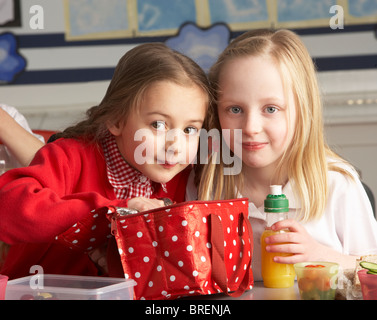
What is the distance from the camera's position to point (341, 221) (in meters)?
1.30

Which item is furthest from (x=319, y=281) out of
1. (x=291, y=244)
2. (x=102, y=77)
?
(x=102, y=77)

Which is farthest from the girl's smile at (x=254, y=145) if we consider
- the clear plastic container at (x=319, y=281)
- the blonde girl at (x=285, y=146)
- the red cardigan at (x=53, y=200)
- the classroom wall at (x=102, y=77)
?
the classroom wall at (x=102, y=77)

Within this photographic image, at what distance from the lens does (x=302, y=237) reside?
Answer: 1124 mm

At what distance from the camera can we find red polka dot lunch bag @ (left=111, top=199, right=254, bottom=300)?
963mm

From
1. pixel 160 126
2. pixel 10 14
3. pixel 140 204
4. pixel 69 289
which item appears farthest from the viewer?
pixel 10 14

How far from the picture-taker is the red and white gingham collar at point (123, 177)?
133 centimetres

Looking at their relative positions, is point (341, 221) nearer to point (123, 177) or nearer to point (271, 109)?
point (271, 109)

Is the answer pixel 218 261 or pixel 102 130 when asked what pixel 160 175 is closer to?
pixel 102 130

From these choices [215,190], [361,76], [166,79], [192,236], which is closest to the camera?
[192,236]

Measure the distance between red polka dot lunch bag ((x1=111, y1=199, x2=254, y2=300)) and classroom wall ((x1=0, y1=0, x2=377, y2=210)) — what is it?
168 cm

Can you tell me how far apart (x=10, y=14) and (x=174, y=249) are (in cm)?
197
